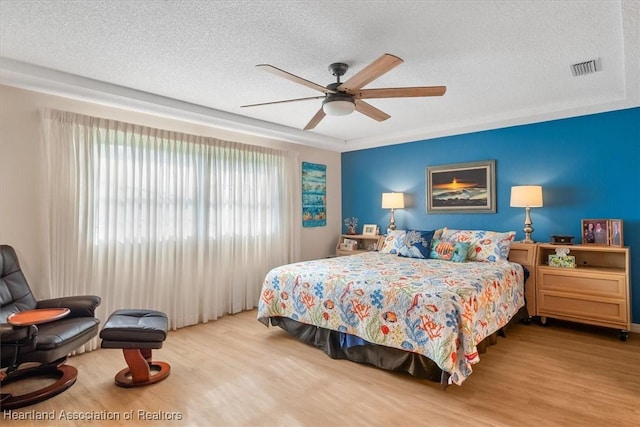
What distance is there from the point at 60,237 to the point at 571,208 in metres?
5.32

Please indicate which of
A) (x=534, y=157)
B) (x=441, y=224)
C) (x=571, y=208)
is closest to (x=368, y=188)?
(x=441, y=224)

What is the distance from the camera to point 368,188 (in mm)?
5832

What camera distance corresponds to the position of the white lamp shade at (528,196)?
3.91 metres

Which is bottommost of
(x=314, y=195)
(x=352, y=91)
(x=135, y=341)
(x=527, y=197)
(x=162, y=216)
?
(x=135, y=341)

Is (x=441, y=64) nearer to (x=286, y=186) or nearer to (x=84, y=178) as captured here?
(x=286, y=186)

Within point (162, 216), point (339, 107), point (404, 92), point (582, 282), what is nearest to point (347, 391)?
point (339, 107)

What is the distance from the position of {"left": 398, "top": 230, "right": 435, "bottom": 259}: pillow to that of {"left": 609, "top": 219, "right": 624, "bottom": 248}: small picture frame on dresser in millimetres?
1796

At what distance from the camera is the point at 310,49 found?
2.51 meters

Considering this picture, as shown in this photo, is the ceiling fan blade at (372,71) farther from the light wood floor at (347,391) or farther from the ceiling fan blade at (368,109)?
the light wood floor at (347,391)

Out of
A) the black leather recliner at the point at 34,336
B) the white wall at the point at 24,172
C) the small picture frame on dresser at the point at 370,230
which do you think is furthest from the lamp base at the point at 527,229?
the white wall at the point at 24,172

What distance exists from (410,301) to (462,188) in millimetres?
2714

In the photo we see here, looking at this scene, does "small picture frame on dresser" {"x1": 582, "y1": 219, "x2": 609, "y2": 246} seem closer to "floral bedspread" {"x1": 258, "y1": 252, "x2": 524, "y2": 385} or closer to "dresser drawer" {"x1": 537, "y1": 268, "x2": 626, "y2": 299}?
"dresser drawer" {"x1": 537, "y1": 268, "x2": 626, "y2": 299}

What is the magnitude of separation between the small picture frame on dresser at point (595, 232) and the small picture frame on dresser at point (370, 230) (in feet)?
8.82

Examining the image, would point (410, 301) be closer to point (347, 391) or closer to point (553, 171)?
point (347, 391)
